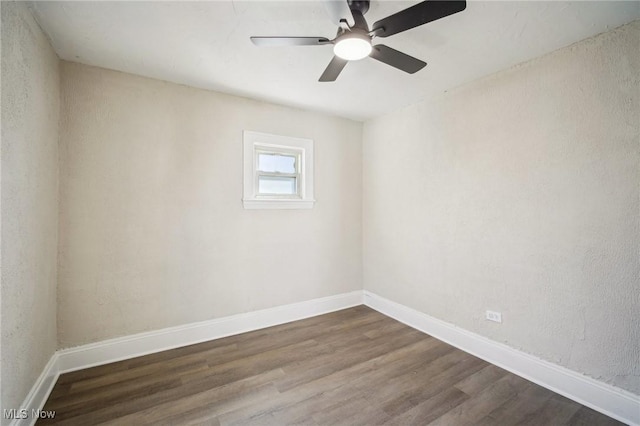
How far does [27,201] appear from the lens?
1.65 metres

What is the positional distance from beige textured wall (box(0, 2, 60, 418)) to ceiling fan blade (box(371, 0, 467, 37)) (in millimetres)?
2018

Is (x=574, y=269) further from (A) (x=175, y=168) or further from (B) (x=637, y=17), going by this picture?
(A) (x=175, y=168)

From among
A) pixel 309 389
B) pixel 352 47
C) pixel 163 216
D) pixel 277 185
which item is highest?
pixel 352 47

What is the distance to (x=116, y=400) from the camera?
187 cm

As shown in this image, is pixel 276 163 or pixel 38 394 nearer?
pixel 38 394

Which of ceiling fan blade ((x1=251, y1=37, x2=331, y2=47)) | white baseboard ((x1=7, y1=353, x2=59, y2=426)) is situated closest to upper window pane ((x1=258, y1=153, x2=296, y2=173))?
ceiling fan blade ((x1=251, y1=37, x2=331, y2=47))

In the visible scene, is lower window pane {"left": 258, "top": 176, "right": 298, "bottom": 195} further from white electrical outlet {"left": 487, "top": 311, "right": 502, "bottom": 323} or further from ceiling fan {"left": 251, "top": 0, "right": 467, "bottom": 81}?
white electrical outlet {"left": 487, "top": 311, "right": 502, "bottom": 323}

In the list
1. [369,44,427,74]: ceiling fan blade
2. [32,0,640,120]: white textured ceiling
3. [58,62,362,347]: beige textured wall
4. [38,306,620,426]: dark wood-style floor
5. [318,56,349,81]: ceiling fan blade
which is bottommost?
[38,306,620,426]: dark wood-style floor

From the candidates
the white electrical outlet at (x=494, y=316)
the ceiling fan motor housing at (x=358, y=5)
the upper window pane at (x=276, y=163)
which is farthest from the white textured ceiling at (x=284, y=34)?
the white electrical outlet at (x=494, y=316)

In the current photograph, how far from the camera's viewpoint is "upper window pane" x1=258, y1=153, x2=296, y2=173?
3.16 meters

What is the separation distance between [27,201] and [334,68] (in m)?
2.18

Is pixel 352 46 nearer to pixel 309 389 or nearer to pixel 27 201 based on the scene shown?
pixel 27 201

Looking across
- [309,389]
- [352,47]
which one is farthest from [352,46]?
[309,389]

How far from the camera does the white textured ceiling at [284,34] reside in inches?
64.2
